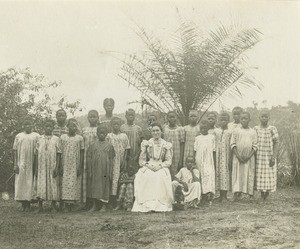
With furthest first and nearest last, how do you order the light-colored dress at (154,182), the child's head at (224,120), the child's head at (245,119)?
the child's head at (224,120)
the child's head at (245,119)
the light-colored dress at (154,182)

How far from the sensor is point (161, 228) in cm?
521

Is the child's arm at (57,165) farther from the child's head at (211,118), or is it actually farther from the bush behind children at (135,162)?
the child's head at (211,118)

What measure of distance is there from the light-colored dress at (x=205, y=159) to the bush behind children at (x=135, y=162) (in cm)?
2

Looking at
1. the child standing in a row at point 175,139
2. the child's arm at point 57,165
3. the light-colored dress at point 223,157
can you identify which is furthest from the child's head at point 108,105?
the light-colored dress at point 223,157

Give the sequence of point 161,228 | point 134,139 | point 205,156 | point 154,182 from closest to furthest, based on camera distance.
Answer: point 161,228 < point 154,182 < point 205,156 < point 134,139

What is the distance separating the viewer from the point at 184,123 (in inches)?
338

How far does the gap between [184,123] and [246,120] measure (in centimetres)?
163

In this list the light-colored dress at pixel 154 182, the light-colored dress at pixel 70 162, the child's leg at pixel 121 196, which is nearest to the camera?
the light-colored dress at pixel 154 182

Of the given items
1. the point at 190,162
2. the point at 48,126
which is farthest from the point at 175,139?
the point at 48,126

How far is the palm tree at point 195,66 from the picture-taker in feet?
27.8

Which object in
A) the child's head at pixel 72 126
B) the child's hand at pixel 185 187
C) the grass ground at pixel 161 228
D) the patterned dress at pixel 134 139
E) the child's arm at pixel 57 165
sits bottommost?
the grass ground at pixel 161 228

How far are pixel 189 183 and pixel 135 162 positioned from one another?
925mm

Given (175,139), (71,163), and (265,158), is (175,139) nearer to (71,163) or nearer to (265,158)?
(265,158)

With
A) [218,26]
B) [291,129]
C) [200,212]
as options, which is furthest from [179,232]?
[291,129]
